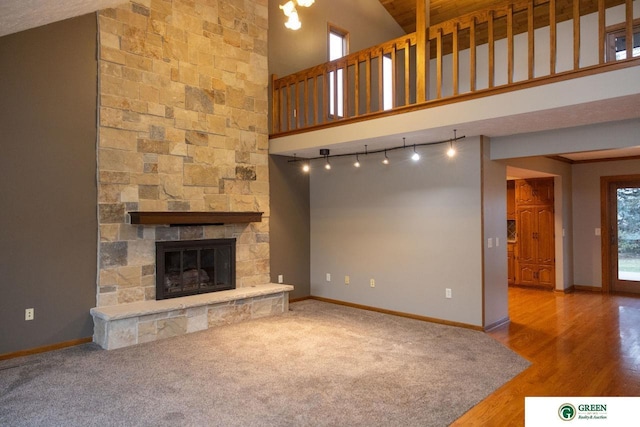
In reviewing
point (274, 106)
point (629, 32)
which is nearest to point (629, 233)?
point (629, 32)

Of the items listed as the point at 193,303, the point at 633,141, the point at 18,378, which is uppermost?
the point at 633,141

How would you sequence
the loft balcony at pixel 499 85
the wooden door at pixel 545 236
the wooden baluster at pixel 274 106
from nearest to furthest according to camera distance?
1. the loft balcony at pixel 499 85
2. the wooden baluster at pixel 274 106
3. the wooden door at pixel 545 236

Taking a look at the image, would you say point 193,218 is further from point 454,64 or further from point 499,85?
point 499,85

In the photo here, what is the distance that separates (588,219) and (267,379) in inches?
267

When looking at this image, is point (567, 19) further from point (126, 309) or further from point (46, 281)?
point (46, 281)

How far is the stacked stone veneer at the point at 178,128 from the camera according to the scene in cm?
492

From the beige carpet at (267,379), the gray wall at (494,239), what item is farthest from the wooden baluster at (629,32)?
the beige carpet at (267,379)

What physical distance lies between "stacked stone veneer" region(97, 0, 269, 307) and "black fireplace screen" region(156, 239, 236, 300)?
104 millimetres

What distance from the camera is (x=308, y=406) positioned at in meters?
3.15

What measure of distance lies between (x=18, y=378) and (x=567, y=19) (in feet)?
28.3

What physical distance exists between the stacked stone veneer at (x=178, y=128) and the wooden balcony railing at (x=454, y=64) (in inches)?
26.1

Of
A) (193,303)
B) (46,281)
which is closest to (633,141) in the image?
(193,303)

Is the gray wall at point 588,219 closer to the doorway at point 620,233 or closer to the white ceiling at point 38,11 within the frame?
the doorway at point 620,233

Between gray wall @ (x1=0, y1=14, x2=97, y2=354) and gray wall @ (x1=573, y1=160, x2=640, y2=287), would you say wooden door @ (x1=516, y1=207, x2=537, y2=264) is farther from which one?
gray wall @ (x1=0, y1=14, x2=97, y2=354)
